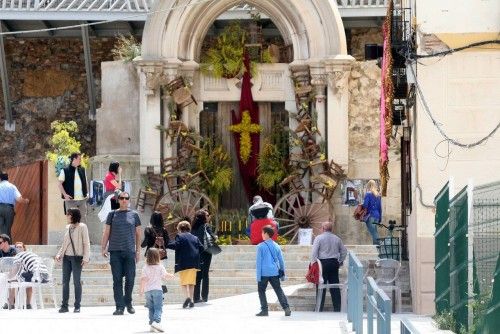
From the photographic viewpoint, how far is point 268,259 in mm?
25594

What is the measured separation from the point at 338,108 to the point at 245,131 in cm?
219

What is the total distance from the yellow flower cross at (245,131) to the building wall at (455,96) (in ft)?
33.2

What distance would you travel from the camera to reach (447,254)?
21.9 meters

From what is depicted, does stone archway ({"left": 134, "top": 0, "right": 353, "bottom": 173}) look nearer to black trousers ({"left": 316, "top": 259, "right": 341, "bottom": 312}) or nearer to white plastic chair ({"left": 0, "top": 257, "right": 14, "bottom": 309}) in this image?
black trousers ({"left": 316, "top": 259, "right": 341, "bottom": 312})

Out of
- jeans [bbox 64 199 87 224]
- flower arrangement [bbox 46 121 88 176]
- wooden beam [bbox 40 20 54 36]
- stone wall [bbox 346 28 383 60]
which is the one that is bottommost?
jeans [bbox 64 199 87 224]

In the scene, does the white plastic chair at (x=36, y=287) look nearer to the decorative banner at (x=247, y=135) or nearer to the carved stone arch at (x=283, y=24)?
the carved stone arch at (x=283, y=24)

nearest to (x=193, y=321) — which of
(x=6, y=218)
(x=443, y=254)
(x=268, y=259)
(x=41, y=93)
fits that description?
(x=268, y=259)

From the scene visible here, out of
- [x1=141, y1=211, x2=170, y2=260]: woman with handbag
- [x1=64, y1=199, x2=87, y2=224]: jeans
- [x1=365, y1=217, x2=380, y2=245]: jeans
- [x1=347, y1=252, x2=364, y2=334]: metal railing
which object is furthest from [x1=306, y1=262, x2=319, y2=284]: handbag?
[x1=64, y1=199, x2=87, y2=224]: jeans

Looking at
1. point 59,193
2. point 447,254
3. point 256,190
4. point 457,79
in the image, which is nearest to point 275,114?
point 256,190

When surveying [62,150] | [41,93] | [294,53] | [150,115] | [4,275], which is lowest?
[4,275]

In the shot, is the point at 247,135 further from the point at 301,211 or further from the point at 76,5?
the point at 76,5

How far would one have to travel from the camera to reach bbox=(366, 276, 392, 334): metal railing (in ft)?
50.6

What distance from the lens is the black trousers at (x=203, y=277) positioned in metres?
27.8

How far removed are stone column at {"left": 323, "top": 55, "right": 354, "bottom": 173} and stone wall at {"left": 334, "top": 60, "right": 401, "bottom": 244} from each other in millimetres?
221
